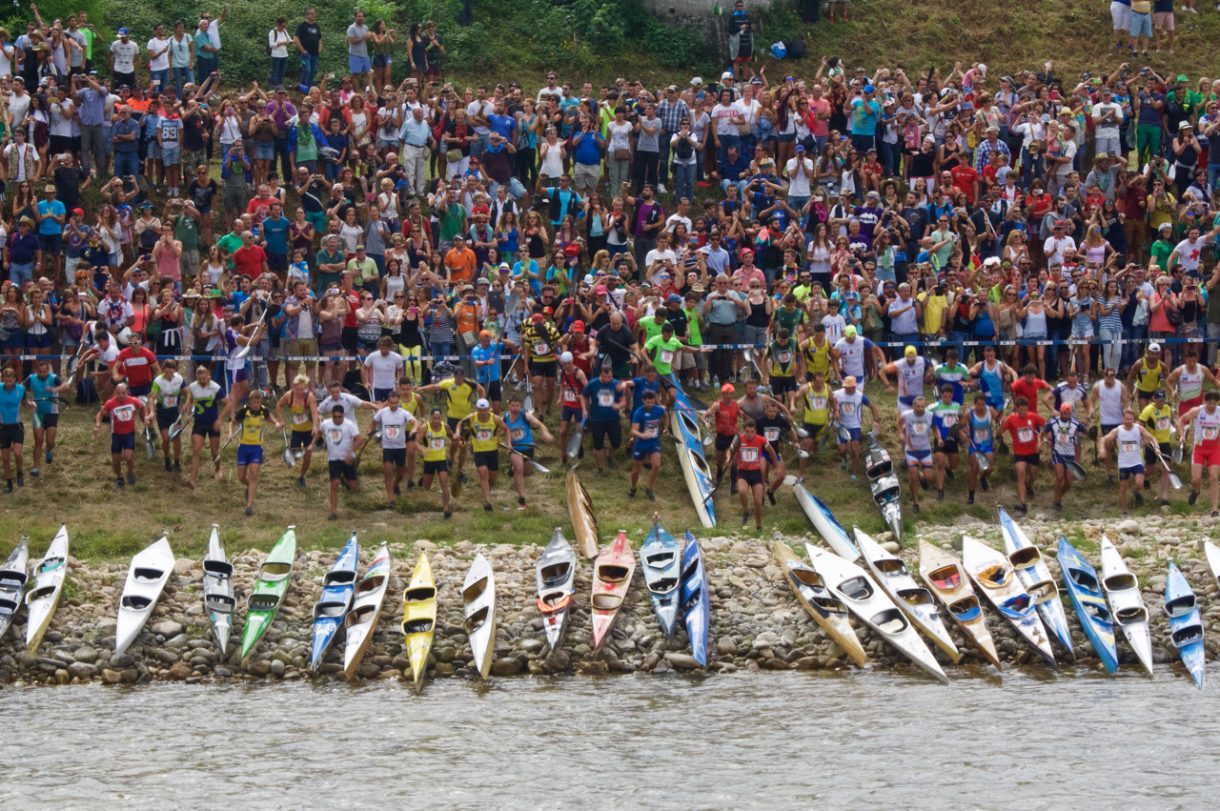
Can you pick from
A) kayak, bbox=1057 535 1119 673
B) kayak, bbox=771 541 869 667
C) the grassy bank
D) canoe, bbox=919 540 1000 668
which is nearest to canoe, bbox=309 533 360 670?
the grassy bank

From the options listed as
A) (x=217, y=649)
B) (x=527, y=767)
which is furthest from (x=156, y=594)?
(x=527, y=767)

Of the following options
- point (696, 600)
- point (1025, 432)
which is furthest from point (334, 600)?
point (1025, 432)

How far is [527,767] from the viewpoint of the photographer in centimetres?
1881

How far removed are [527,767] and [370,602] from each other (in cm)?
396

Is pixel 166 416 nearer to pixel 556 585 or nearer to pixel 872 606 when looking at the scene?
pixel 556 585

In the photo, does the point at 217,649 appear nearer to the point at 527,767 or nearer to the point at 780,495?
the point at 527,767

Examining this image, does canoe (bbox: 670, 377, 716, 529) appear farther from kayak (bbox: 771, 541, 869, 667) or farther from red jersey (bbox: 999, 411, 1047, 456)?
red jersey (bbox: 999, 411, 1047, 456)

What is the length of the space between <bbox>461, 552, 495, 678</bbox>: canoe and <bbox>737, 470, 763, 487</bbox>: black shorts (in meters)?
3.48


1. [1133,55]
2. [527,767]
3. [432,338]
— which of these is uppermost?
[1133,55]

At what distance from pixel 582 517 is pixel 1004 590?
5.15m

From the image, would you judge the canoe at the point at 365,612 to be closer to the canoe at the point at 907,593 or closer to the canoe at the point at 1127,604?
the canoe at the point at 907,593

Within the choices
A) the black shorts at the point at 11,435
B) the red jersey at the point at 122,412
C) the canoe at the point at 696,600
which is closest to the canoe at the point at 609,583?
the canoe at the point at 696,600

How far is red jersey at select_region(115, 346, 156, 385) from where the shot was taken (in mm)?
25672

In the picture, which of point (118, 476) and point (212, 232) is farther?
point (212, 232)
